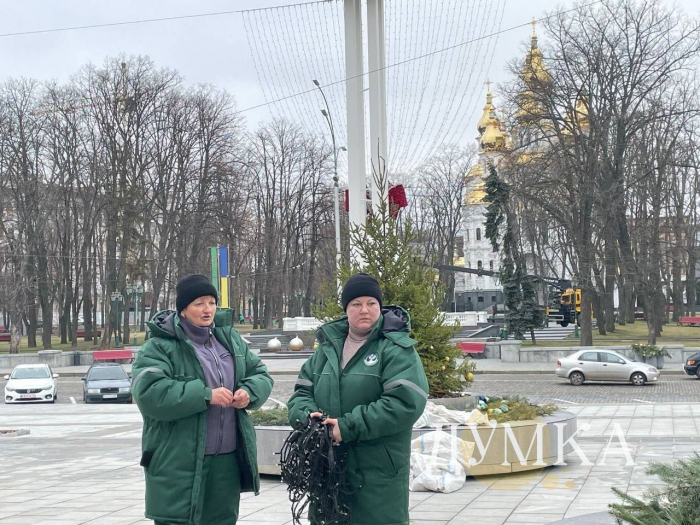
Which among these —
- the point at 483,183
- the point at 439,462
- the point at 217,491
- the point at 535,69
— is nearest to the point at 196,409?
the point at 217,491

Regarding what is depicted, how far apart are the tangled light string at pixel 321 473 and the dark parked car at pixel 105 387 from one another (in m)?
24.5

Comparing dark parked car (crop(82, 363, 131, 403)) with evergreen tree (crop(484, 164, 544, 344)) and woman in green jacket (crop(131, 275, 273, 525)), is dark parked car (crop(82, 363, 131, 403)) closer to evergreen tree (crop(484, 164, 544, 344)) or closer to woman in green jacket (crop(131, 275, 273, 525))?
woman in green jacket (crop(131, 275, 273, 525))

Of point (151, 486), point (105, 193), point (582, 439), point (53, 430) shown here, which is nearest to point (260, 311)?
point (105, 193)

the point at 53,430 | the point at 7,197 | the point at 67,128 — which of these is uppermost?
the point at 67,128

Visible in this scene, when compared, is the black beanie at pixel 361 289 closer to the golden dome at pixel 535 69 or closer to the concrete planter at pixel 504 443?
the concrete planter at pixel 504 443

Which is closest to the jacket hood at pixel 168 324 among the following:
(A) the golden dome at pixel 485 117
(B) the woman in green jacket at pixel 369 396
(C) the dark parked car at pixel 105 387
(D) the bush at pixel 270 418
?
(B) the woman in green jacket at pixel 369 396

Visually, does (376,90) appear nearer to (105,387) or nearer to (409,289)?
(409,289)

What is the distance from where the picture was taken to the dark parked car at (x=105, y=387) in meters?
28.1

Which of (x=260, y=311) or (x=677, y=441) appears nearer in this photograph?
(x=677, y=441)

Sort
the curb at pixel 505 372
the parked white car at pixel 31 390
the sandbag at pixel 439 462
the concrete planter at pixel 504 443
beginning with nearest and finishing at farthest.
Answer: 1. the sandbag at pixel 439 462
2. the concrete planter at pixel 504 443
3. the parked white car at pixel 31 390
4. the curb at pixel 505 372

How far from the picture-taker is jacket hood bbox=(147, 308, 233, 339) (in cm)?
499

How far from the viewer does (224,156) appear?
58.1 m

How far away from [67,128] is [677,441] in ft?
145

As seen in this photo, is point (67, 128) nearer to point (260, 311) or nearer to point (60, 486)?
point (260, 311)
